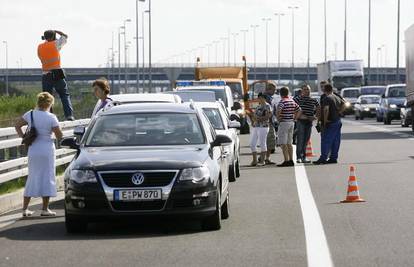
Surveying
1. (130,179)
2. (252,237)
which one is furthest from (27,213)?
(252,237)

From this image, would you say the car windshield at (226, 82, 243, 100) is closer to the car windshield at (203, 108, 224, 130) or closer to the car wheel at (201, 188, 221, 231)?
the car windshield at (203, 108, 224, 130)

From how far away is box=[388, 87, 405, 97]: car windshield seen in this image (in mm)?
55953

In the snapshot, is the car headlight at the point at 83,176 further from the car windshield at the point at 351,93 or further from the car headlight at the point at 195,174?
the car windshield at the point at 351,93

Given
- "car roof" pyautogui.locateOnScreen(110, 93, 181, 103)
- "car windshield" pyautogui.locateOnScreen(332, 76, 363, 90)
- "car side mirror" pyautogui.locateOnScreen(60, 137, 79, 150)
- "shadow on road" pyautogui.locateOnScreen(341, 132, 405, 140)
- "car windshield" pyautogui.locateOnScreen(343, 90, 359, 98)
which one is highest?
"car roof" pyautogui.locateOnScreen(110, 93, 181, 103)

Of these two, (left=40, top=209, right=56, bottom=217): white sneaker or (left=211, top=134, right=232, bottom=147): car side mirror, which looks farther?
(left=40, top=209, right=56, bottom=217): white sneaker

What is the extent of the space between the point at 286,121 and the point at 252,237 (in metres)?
12.8

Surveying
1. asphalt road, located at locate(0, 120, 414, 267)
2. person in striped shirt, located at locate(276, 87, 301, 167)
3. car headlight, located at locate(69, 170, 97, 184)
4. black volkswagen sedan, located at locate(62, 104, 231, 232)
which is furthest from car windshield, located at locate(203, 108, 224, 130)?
car headlight, located at locate(69, 170, 97, 184)

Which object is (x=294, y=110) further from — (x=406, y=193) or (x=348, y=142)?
(x=348, y=142)

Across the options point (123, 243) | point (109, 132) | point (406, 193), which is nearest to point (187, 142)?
point (109, 132)

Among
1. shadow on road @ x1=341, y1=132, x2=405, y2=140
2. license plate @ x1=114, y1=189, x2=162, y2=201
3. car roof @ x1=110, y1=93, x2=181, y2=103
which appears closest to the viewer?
license plate @ x1=114, y1=189, x2=162, y2=201

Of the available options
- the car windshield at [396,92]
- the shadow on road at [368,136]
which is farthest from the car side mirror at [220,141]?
the car windshield at [396,92]

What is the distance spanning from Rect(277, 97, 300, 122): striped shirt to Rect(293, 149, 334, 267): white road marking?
17.5ft

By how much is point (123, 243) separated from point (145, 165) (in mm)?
1009

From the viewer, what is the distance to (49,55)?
922 inches
